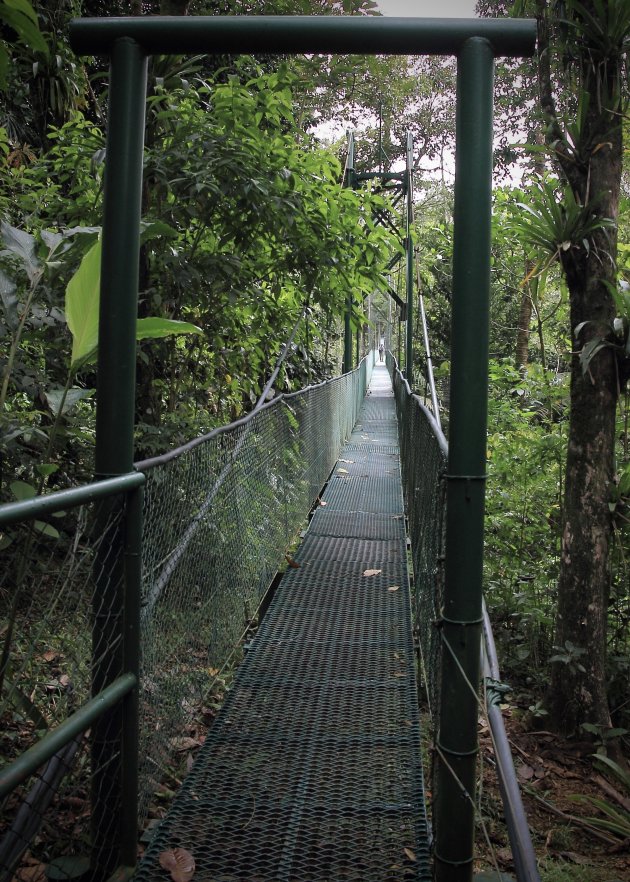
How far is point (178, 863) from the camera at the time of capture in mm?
2064

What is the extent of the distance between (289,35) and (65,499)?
1320mm

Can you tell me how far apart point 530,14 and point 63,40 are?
3022 mm

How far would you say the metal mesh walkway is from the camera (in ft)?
7.01

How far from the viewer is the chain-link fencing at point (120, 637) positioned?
168 centimetres

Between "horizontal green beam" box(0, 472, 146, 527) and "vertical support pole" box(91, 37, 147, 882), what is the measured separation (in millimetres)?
79

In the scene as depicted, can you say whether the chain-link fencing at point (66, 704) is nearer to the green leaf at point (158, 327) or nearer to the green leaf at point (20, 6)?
the green leaf at point (158, 327)

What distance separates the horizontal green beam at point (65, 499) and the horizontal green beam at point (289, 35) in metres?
1.14

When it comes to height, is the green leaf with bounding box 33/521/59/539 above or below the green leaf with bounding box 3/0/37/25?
below

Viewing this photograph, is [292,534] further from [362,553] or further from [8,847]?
[8,847]

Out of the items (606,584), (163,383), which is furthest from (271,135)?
(606,584)

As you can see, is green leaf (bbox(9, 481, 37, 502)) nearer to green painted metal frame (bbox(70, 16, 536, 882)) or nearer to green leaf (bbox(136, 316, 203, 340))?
green painted metal frame (bbox(70, 16, 536, 882))

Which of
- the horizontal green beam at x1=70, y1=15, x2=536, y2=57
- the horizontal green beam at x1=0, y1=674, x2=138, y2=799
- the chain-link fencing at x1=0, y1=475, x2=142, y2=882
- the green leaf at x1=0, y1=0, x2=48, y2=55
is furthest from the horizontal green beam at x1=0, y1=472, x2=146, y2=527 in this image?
the horizontal green beam at x1=70, y1=15, x2=536, y2=57

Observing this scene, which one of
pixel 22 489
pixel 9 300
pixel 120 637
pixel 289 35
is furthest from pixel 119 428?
pixel 289 35

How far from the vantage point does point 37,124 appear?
19.3 ft
